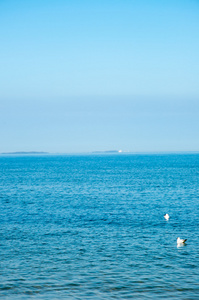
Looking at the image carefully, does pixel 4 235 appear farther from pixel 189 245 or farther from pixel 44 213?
pixel 189 245

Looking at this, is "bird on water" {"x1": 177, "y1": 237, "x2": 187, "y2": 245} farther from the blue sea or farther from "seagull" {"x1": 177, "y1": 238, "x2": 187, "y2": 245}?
the blue sea

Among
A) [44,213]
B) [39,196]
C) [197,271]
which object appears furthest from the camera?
[39,196]

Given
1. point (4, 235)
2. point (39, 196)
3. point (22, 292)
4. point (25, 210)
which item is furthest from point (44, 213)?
point (22, 292)

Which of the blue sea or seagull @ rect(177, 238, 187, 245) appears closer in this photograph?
the blue sea

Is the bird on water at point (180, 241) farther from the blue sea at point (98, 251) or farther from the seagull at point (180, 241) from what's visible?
the blue sea at point (98, 251)

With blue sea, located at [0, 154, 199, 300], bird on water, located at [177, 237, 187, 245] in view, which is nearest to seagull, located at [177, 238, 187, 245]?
bird on water, located at [177, 237, 187, 245]

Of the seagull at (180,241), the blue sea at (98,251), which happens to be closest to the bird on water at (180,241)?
the seagull at (180,241)

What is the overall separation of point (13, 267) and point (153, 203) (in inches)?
1370

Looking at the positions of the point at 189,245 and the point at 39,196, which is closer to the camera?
the point at 189,245

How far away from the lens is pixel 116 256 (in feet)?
95.1

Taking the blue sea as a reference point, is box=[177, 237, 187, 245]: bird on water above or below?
above

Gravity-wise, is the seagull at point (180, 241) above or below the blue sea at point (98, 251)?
above

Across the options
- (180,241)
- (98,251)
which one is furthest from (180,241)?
(98,251)

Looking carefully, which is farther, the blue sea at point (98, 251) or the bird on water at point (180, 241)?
the bird on water at point (180, 241)
